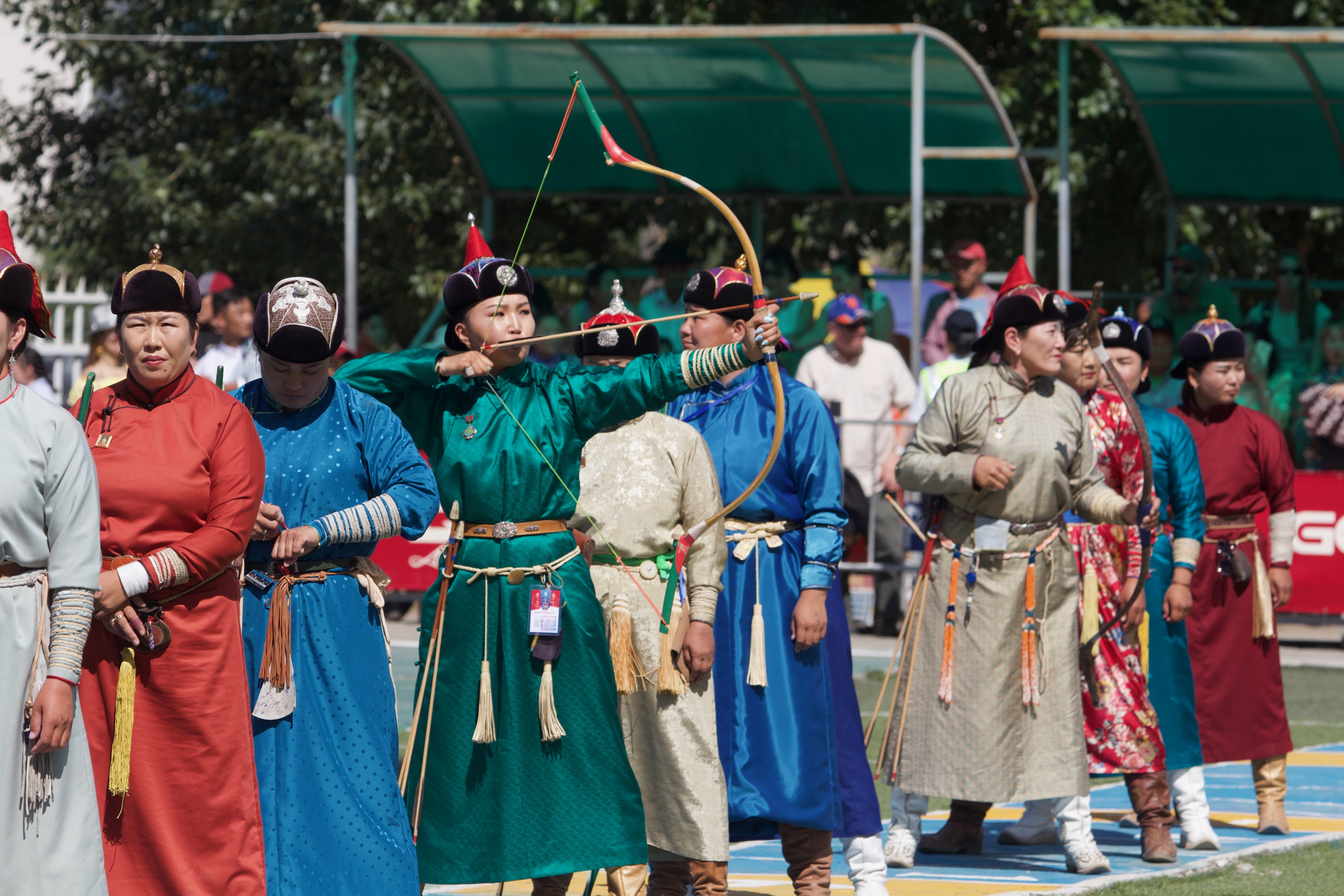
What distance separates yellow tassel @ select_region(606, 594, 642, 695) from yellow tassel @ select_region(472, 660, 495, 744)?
570 mm

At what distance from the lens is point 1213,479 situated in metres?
8.08

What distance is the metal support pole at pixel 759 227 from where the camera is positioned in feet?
48.6

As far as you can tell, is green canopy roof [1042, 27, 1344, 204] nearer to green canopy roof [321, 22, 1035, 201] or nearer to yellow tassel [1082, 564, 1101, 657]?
green canopy roof [321, 22, 1035, 201]

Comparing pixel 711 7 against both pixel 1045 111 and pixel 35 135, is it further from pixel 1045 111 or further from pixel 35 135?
pixel 35 135

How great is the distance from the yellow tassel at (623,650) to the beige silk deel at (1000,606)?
1355mm

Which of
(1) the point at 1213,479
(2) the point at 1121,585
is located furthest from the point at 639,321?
(1) the point at 1213,479

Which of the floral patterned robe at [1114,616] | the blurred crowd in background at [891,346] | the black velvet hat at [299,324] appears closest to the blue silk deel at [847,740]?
Result: the floral patterned robe at [1114,616]

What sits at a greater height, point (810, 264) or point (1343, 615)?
point (810, 264)

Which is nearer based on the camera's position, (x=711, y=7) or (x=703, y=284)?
(x=703, y=284)

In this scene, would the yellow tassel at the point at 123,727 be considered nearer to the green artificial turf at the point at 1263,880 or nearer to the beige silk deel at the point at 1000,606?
the beige silk deel at the point at 1000,606

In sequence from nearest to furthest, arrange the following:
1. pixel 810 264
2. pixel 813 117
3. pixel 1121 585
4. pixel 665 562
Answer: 1. pixel 665 562
2. pixel 1121 585
3. pixel 813 117
4. pixel 810 264

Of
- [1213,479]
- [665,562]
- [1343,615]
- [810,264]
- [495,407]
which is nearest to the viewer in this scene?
[495,407]

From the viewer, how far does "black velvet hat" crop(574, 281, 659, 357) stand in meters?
6.21

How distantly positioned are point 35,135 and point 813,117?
9.45 meters
